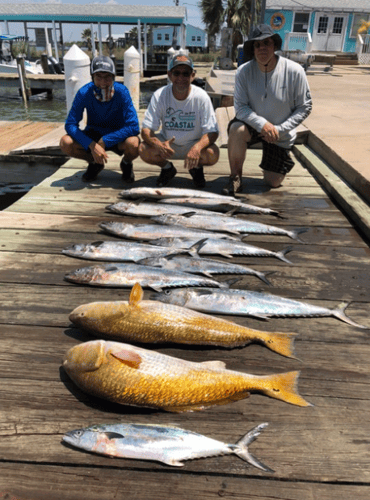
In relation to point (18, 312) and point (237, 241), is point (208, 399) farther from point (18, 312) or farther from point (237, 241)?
point (237, 241)

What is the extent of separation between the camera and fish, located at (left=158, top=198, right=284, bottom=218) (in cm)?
497

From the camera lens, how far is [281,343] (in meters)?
2.74

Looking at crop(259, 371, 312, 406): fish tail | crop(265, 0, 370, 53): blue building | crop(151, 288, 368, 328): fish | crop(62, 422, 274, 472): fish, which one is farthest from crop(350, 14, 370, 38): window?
crop(62, 422, 274, 472): fish

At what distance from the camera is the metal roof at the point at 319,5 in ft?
117

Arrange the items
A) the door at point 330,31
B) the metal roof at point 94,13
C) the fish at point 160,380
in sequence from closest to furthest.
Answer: the fish at point 160,380
the metal roof at point 94,13
the door at point 330,31

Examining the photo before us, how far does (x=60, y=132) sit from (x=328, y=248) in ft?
25.4

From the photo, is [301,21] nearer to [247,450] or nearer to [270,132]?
[270,132]

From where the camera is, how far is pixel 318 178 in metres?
6.32

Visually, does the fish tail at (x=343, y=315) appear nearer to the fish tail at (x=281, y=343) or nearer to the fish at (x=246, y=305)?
the fish at (x=246, y=305)

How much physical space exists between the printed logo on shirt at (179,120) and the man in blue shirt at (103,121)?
476 mm

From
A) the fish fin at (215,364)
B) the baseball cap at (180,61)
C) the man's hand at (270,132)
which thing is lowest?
the fish fin at (215,364)

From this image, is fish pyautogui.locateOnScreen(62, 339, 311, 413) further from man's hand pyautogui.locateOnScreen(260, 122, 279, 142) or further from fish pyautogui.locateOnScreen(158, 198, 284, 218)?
man's hand pyautogui.locateOnScreen(260, 122, 279, 142)

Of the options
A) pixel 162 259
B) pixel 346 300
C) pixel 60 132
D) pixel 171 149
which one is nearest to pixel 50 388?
pixel 162 259

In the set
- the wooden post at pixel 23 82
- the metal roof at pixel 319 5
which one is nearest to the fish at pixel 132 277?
the wooden post at pixel 23 82
